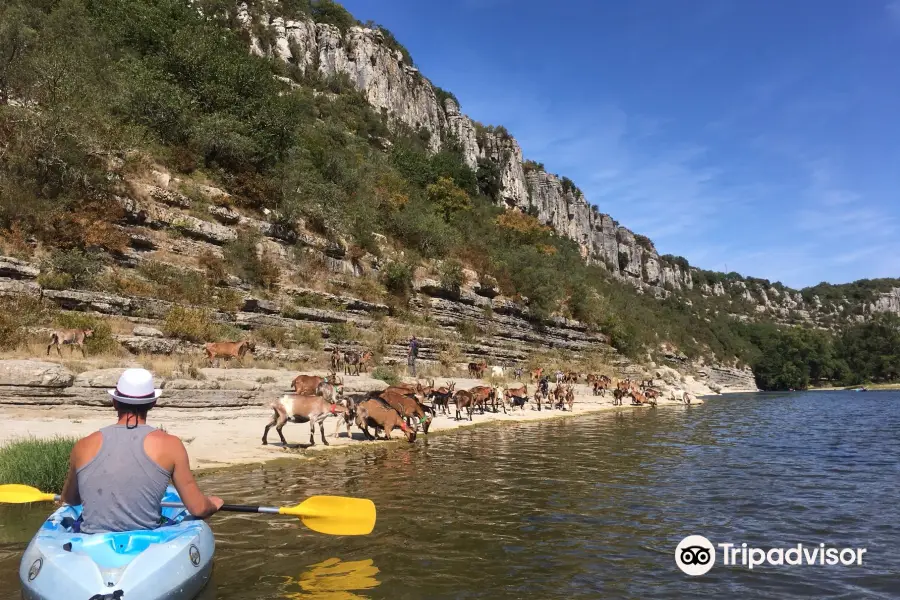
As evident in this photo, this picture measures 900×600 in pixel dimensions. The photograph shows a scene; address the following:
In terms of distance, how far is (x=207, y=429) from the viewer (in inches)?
539

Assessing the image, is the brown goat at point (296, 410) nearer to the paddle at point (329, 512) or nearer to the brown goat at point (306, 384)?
the brown goat at point (306, 384)

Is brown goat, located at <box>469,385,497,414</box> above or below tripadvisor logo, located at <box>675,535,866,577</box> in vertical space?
above

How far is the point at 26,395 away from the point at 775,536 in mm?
15975

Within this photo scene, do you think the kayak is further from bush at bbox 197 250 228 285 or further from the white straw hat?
bush at bbox 197 250 228 285

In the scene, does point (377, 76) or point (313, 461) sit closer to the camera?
point (313, 461)

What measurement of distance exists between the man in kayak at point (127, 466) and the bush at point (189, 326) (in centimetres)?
1845

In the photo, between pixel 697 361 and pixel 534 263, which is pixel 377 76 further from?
pixel 697 361

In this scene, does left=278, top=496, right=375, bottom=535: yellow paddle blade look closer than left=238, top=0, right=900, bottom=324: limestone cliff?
Yes

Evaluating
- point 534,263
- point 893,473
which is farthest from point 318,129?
point 893,473

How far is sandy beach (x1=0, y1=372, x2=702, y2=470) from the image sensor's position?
37.2ft

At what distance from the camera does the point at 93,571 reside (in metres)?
4.03

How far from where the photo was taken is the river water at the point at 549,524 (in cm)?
555

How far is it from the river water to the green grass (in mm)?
560

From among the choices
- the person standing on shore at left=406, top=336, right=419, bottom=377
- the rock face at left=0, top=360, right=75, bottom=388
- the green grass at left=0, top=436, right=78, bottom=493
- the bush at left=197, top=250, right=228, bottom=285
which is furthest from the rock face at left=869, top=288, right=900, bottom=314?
the green grass at left=0, top=436, right=78, bottom=493
